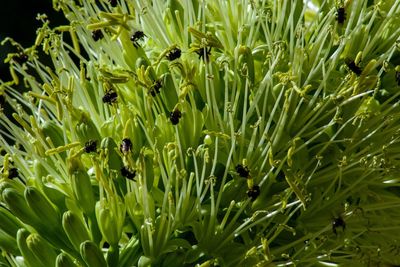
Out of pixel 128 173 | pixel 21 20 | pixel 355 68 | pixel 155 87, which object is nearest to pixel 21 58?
pixel 155 87

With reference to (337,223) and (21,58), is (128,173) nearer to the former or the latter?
(337,223)

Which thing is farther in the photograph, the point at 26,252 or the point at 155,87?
the point at 155,87

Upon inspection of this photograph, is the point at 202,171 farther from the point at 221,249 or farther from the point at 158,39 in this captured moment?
the point at 158,39

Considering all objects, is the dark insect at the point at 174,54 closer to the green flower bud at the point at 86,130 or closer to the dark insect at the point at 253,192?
the green flower bud at the point at 86,130

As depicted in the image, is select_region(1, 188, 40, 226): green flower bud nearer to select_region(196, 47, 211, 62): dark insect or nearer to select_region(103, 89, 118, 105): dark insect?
select_region(103, 89, 118, 105): dark insect

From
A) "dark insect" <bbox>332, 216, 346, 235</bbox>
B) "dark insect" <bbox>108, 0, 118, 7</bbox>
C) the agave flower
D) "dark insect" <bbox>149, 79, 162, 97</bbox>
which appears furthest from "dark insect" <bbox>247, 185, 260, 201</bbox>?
"dark insect" <bbox>108, 0, 118, 7</bbox>

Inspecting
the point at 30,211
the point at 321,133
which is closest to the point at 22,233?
the point at 30,211
